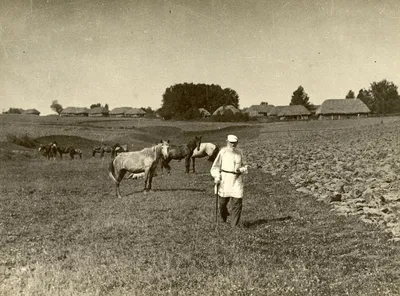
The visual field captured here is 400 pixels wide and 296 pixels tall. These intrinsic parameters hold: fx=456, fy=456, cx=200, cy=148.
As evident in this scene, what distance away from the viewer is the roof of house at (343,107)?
90188mm

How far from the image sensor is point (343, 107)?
9162 centimetres

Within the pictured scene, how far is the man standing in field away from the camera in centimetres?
1155

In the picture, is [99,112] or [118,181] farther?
[99,112]

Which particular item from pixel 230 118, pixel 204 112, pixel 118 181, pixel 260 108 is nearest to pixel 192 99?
pixel 204 112

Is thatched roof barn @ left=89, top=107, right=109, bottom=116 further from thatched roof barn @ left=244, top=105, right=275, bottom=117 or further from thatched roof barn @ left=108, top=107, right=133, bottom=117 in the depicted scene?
thatched roof barn @ left=244, top=105, right=275, bottom=117

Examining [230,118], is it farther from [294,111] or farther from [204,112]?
[294,111]

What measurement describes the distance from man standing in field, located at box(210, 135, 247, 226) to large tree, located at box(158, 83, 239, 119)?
81851 millimetres

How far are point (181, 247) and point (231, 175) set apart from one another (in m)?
2.70

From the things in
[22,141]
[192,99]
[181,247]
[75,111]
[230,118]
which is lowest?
[181,247]

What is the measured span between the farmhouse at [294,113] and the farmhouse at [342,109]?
1033cm

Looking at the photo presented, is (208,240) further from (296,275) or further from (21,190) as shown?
(21,190)

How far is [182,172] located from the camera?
2536cm

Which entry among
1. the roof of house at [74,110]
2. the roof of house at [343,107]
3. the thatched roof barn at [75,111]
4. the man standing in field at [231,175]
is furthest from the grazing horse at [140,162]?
the roof of house at [74,110]

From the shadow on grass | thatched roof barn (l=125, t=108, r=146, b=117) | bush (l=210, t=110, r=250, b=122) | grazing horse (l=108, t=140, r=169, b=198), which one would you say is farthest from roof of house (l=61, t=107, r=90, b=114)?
the shadow on grass
